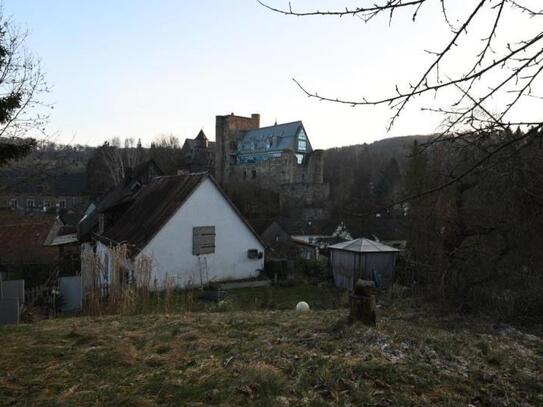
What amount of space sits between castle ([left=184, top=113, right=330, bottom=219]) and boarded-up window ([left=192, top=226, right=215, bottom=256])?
30.0 m

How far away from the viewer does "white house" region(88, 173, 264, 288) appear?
1731cm

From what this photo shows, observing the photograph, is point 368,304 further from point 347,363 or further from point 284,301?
point 284,301

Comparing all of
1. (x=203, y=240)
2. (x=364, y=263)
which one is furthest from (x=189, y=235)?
(x=364, y=263)

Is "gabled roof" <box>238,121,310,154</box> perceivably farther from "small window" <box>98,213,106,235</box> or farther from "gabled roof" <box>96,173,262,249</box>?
"gabled roof" <box>96,173,262,249</box>

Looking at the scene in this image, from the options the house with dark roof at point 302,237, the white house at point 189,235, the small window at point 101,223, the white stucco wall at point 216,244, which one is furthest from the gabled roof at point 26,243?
the house with dark roof at point 302,237

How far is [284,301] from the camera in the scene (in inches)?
573

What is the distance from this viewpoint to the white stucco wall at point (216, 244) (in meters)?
17.3

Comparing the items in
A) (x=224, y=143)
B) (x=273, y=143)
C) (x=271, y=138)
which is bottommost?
(x=273, y=143)

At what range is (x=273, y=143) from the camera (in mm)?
58156

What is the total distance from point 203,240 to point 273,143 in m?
41.0

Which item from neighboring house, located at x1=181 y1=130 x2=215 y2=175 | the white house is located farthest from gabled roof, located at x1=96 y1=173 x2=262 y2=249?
neighboring house, located at x1=181 y1=130 x2=215 y2=175

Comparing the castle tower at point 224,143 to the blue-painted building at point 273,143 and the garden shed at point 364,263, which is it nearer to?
the blue-painted building at point 273,143

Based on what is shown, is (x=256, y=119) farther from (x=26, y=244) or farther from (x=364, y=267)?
(x=364, y=267)

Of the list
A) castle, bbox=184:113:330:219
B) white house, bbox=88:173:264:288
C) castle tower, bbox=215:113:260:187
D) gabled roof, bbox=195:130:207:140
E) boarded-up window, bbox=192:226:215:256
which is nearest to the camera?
white house, bbox=88:173:264:288
